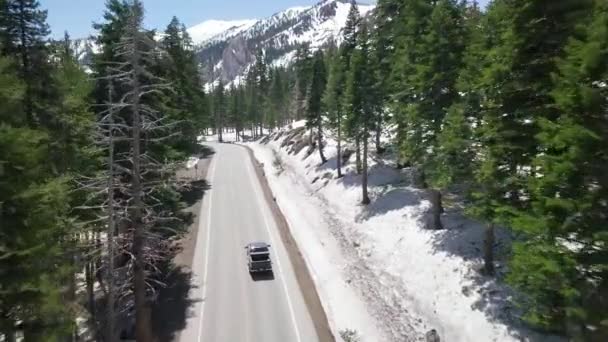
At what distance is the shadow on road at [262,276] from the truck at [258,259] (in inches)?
10.3

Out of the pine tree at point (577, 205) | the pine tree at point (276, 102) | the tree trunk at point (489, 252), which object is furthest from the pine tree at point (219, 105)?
the pine tree at point (577, 205)

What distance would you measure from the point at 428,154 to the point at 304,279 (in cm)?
1065

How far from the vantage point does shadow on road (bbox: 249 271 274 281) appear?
27.6m

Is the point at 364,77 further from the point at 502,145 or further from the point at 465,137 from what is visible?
the point at 502,145

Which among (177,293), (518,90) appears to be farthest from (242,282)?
(518,90)

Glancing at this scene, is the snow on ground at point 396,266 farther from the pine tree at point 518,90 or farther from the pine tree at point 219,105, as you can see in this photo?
the pine tree at point 219,105

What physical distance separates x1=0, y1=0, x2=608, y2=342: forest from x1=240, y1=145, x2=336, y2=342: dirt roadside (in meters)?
8.23

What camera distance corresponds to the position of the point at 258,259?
28.1 metres

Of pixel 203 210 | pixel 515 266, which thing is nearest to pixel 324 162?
pixel 203 210

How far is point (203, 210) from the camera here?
40688mm

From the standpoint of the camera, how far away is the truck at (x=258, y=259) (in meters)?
27.8

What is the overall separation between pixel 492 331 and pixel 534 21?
11.7 m

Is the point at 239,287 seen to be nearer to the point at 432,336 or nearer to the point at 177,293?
the point at 177,293

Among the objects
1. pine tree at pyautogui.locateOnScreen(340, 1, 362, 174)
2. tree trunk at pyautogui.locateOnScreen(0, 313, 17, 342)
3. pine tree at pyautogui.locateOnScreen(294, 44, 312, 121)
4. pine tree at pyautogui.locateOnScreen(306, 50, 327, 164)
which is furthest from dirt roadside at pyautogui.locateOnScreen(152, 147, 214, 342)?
pine tree at pyautogui.locateOnScreen(294, 44, 312, 121)
